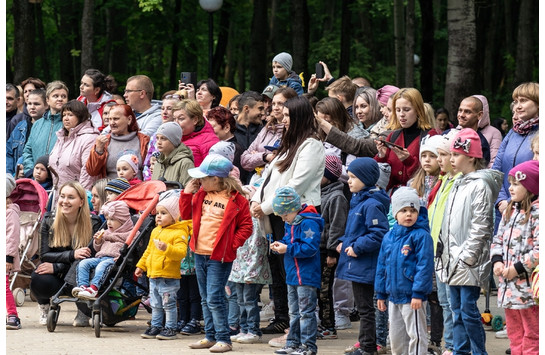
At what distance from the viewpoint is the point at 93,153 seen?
468 inches

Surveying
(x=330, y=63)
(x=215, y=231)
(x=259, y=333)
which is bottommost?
(x=259, y=333)

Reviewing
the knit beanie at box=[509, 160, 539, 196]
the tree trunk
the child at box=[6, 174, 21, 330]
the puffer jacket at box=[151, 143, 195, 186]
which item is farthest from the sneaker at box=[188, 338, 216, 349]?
the tree trunk

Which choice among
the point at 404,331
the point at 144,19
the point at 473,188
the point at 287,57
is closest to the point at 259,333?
the point at 404,331

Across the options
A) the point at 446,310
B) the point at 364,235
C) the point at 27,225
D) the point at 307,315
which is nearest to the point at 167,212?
the point at 307,315

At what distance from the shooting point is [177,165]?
1090 cm

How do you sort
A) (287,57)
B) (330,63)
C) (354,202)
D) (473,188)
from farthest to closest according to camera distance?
1. (330,63)
2. (287,57)
3. (354,202)
4. (473,188)

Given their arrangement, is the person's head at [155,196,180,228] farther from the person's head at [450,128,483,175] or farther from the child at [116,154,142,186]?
the person's head at [450,128,483,175]

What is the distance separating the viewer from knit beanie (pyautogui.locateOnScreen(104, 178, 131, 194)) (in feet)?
36.4

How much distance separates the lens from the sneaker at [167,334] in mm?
10016

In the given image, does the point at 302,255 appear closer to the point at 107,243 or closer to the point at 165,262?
the point at 165,262

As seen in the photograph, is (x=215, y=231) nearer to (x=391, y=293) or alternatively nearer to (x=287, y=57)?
(x=391, y=293)

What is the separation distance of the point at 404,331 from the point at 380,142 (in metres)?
2.19

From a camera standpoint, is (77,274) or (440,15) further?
(440,15)

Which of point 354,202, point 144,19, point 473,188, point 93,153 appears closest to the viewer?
point 473,188
